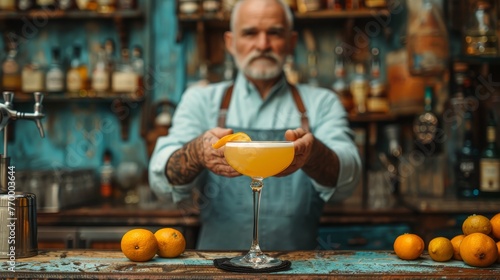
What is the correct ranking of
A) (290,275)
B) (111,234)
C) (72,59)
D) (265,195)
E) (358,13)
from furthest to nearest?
(72,59) < (358,13) < (111,234) < (265,195) < (290,275)

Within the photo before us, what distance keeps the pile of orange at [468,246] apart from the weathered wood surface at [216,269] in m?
0.02

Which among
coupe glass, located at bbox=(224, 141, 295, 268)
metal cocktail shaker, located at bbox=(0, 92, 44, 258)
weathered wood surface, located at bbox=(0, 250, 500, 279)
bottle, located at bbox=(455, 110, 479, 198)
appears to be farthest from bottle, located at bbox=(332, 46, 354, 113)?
metal cocktail shaker, located at bbox=(0, 92, 44, 258)

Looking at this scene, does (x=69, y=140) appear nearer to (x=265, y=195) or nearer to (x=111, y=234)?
(x=111, y=234)

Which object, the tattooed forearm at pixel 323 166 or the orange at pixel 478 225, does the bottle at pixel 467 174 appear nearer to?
the tattooed forearm at pixel 323 166

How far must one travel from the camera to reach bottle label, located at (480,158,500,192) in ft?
10.1

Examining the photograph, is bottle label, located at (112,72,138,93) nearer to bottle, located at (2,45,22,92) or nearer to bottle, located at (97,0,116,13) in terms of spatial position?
bottle, located at (97,0,116,13)

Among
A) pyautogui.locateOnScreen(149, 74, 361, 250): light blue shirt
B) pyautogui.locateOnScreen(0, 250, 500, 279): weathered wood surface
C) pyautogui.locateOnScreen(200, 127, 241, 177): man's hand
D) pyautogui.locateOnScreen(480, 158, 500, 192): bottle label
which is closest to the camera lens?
pyautogui.locateOnScreen(0, 250, 500, 279): weathered wood surface

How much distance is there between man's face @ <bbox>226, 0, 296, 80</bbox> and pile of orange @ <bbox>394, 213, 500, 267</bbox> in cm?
110

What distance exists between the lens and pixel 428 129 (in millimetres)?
3385

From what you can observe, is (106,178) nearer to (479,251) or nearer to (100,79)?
(100,79)

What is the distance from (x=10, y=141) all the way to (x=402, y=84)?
2456 mm

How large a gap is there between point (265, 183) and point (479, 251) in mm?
1104

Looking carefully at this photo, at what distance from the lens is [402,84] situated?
3477 mm

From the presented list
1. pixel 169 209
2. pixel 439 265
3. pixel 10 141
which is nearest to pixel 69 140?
pixel 10 141
